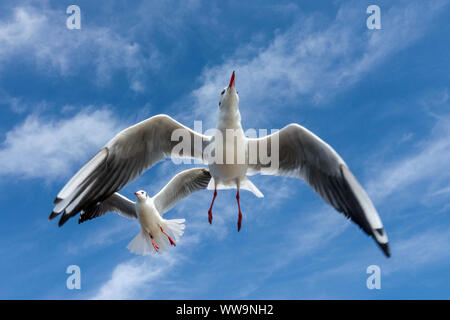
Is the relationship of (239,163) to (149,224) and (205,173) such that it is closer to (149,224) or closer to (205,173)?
(205,173)

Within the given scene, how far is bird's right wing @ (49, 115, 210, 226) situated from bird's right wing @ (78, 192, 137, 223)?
2.52 metres

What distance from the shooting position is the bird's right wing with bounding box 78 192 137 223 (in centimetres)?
741

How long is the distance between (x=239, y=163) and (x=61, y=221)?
1981 mm

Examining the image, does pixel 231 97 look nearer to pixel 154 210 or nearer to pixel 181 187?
pixel 181 187

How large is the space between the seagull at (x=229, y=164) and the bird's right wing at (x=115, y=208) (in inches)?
101

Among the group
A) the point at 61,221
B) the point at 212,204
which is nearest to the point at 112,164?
the point at 61,221

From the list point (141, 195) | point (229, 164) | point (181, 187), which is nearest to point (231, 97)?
point (229, 164)

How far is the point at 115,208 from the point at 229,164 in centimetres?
351

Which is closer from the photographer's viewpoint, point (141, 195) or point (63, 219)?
point (63, 219)

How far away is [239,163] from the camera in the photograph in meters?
5.05

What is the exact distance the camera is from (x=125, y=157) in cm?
504

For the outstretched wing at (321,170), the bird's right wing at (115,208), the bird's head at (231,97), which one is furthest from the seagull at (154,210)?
the bird's head at (231,97)

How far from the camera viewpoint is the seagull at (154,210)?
7066mm

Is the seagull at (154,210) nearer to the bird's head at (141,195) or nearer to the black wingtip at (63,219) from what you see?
the bird's head at (141,195)
